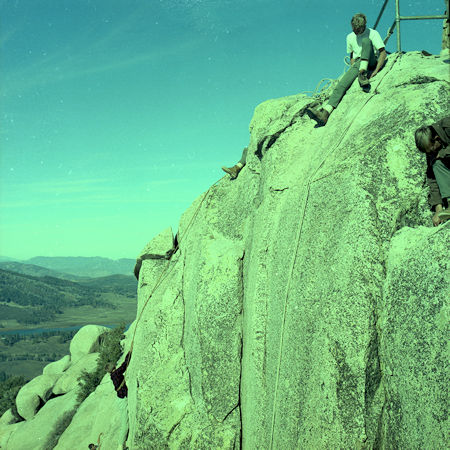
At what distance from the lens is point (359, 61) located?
8242 millimetres

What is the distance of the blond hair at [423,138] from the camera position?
5.34 metres

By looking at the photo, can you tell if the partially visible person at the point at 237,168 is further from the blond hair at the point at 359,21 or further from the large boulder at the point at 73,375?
the large boulder at the point at 73,375

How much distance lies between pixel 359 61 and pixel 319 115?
1.44 m

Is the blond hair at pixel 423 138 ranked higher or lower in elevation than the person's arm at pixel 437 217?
higher

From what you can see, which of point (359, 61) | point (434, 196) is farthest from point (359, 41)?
point (434, 196)

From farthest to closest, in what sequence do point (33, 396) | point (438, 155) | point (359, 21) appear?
point (33, 396), point (359, 21), point (438, 155)

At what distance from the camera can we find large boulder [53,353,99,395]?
1892 cm

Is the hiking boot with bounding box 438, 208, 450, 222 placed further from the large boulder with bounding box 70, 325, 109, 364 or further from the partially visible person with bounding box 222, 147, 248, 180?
the large boulder with bounding box 70, 325, 109, 364

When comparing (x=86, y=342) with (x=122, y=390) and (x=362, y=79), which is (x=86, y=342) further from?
→ (x=362, y=79)

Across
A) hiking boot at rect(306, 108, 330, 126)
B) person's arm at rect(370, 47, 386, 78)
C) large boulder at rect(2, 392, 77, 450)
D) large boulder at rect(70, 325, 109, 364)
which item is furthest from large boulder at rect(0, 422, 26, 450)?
person's arm at rect(370, 47, 386, 78)

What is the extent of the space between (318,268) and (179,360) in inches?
191

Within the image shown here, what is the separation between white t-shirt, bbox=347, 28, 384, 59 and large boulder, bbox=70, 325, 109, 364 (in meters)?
19.5

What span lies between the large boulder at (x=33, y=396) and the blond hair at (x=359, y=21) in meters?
20.7

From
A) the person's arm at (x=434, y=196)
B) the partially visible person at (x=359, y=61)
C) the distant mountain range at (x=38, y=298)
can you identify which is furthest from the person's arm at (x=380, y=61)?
the distant mountain range at (x=38, y=298)
